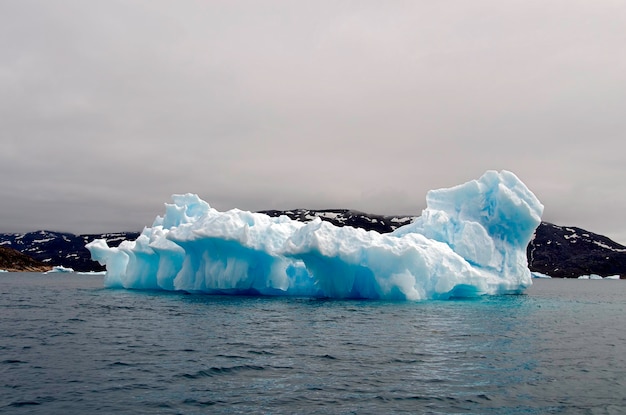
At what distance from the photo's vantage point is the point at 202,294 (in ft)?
122

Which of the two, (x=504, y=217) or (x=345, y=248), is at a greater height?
(x=504, y=217)

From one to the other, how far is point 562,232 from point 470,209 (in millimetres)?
165013

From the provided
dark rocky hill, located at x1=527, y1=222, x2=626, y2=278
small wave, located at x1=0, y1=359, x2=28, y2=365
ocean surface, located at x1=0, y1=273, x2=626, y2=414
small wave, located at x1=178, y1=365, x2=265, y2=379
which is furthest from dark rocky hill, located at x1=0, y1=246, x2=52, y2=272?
dark rocky hill, located at x1=527, y1=222, x2=626, y2=278

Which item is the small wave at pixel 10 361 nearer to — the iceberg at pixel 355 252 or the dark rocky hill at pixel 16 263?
the iceberg at pixel 355 252

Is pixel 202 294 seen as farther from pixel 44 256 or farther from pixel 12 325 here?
pixel 44 256

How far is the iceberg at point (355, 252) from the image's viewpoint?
1188 inches

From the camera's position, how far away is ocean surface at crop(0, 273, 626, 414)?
10000 mm

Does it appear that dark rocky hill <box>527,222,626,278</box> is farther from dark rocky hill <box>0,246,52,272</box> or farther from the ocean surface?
the ocean surface

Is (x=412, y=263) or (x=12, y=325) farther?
(x=412, y=263)

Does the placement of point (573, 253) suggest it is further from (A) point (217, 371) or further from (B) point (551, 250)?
(A) point (217, 371)

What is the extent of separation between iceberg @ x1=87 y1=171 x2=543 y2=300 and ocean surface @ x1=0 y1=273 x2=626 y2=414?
6.49 meters

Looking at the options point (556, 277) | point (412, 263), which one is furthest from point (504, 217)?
point (556, 277)

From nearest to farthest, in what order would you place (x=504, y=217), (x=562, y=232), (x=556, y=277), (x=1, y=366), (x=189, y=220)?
(x=1, y=366) < (x=504, y=217) < (x=189, y=220) < (x=556, y=277) < (x=562, y=232)

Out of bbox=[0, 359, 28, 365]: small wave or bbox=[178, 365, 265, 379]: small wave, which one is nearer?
Result: bbox=[178, 365, 265, 379]: small wave
